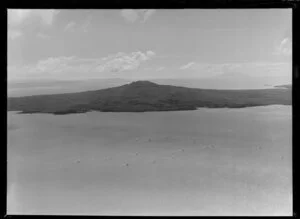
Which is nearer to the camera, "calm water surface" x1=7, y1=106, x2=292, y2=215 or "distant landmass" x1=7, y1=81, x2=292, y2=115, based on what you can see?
"calm water surface" x1=7, y1=106, x2=292, y2=215

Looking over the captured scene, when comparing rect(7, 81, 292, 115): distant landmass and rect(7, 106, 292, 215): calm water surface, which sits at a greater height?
rect(7, 81, 292, 115): distant landmass

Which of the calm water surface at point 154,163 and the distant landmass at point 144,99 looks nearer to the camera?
the calm water surface at point 154,163

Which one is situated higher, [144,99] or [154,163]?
[144,99]

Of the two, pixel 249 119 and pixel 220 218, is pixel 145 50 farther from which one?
pixel 220 218

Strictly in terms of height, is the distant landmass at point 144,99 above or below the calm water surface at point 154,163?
above

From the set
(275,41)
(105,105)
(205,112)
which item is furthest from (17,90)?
(275,41)
